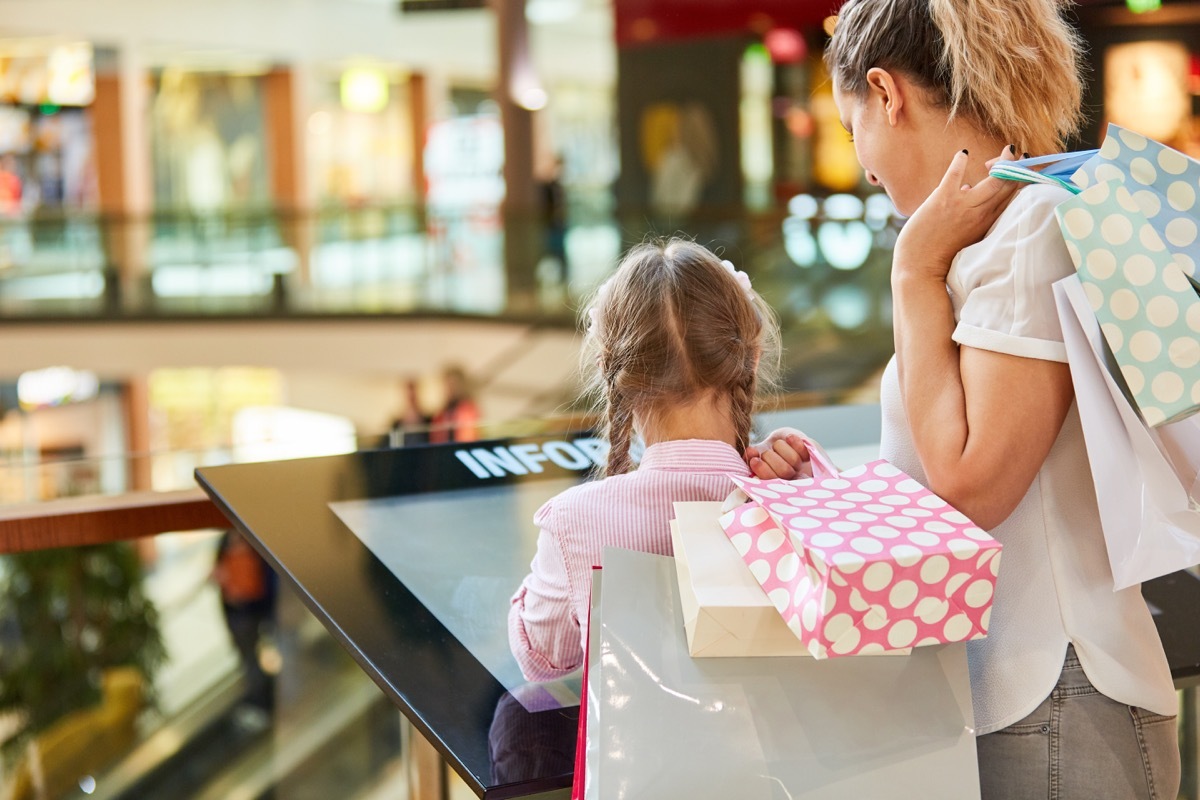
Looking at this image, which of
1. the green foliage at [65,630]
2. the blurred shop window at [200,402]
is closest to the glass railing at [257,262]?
the blurred shop window at [200,402]

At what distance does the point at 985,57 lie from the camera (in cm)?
120

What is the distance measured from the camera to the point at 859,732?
44.5 inches

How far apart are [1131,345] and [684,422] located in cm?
52

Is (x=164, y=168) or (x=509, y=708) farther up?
(x=164, y=168)

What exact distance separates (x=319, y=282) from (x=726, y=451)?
11802 mm

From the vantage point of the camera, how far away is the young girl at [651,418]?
137 cm

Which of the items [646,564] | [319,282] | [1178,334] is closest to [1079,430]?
[1178,334]

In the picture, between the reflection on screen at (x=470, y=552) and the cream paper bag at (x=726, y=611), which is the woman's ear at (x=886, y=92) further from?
the reflection on screen at (x=470, y=552)

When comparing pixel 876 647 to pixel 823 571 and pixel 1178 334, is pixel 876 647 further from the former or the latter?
pixel 1178 334

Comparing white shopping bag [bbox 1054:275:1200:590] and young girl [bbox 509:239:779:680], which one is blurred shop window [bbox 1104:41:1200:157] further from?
white shopping bag [bbox 1054:275:1200:590]

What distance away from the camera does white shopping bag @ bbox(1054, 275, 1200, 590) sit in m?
1.11

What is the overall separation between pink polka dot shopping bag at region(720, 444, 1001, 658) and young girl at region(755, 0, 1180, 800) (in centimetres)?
9

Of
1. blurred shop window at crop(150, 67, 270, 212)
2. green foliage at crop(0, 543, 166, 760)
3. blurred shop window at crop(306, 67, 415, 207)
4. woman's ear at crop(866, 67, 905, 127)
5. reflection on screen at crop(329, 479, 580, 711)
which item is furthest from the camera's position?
blurred shop window at crop(306, 67, 415, 207)

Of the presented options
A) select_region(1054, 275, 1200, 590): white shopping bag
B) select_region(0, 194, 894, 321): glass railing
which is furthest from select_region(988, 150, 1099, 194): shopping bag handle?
select_region(0, 194, 894, 321): glass railing
